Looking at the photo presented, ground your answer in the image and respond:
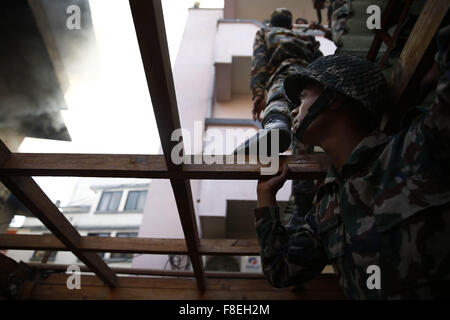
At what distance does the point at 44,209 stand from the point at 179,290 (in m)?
1.79

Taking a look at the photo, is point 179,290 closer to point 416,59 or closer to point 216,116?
point 416,59

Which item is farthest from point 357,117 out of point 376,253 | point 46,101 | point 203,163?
point 46,101

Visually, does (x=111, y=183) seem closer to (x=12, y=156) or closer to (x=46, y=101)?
(x=46, y=101)

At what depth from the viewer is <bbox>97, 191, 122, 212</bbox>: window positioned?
73.1ft

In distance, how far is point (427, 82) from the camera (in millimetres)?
1274

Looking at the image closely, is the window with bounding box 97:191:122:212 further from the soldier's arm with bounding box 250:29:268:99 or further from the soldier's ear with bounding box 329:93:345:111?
the soldier's ear with bounding box 329:93:345:111

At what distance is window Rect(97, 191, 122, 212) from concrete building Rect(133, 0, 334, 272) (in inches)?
676

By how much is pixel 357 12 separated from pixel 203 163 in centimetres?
223

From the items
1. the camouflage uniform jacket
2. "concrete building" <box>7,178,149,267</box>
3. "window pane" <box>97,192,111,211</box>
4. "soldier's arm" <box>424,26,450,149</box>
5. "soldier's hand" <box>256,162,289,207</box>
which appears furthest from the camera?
"window pane" <box>97,192,111,211</box>

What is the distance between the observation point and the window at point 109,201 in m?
22.3

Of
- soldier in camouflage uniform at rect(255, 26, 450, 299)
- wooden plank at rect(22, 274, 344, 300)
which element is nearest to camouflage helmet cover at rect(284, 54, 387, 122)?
soldier in camouflage uniform at rect(255, 26, 450, 299)

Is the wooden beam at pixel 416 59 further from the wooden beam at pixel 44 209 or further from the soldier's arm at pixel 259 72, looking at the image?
the wooden beam at pixel 44 209

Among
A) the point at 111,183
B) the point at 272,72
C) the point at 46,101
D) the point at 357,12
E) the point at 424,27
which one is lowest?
the point at 424,27
